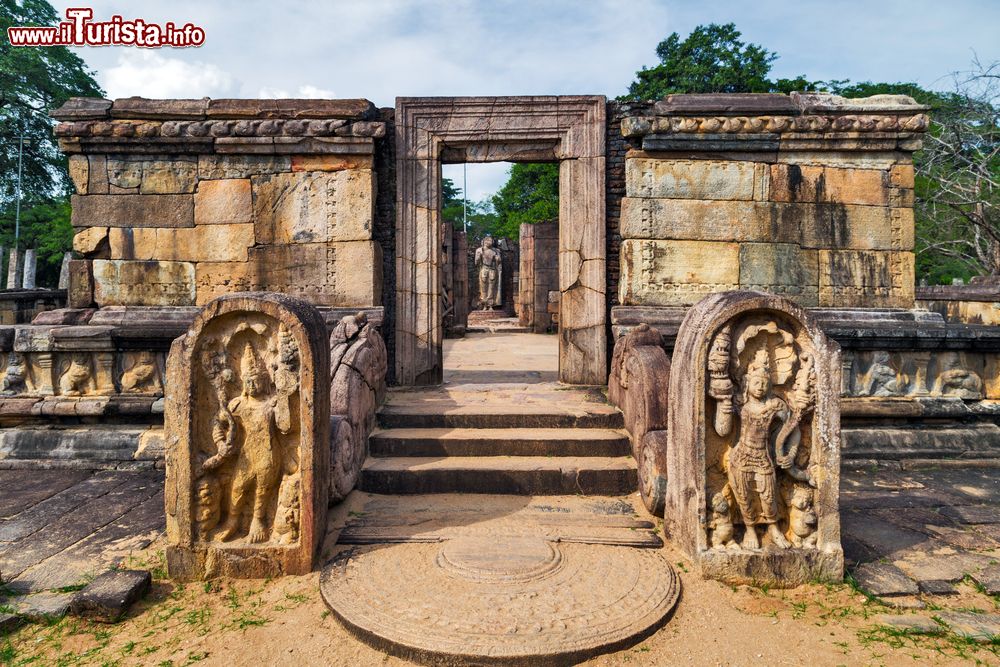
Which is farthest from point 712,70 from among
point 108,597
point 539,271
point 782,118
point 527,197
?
point 108,597

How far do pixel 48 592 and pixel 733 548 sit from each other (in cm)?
340

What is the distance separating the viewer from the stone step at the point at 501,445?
175 inches

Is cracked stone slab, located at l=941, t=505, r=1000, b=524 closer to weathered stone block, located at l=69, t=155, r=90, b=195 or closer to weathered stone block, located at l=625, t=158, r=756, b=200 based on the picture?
weathered stone block, located at l=625, t=158, r=756, b=200

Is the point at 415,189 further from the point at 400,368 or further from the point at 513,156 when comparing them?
the point at 400,368

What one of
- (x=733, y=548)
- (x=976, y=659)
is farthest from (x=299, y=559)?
(x=976, y=659)

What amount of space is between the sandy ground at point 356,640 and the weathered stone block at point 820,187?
3972 mm

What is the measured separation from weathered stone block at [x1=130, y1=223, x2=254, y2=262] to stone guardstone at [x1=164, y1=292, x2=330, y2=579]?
10.3 ft

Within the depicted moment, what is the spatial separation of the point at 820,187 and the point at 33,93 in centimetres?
2592

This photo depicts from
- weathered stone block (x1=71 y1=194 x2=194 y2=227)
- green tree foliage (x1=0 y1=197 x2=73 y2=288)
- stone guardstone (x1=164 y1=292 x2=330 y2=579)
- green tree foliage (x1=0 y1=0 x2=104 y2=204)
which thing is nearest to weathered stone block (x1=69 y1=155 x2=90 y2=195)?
weathered stone block (x1=71 y1=194 x2=194 y2=227)

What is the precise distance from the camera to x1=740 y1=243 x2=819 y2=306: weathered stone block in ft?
19.2

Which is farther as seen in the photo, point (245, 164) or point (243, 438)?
point (245, 164)

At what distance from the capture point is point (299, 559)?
10.1 ft

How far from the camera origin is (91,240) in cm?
590

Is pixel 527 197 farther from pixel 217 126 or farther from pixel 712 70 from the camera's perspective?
pixel 217 126
